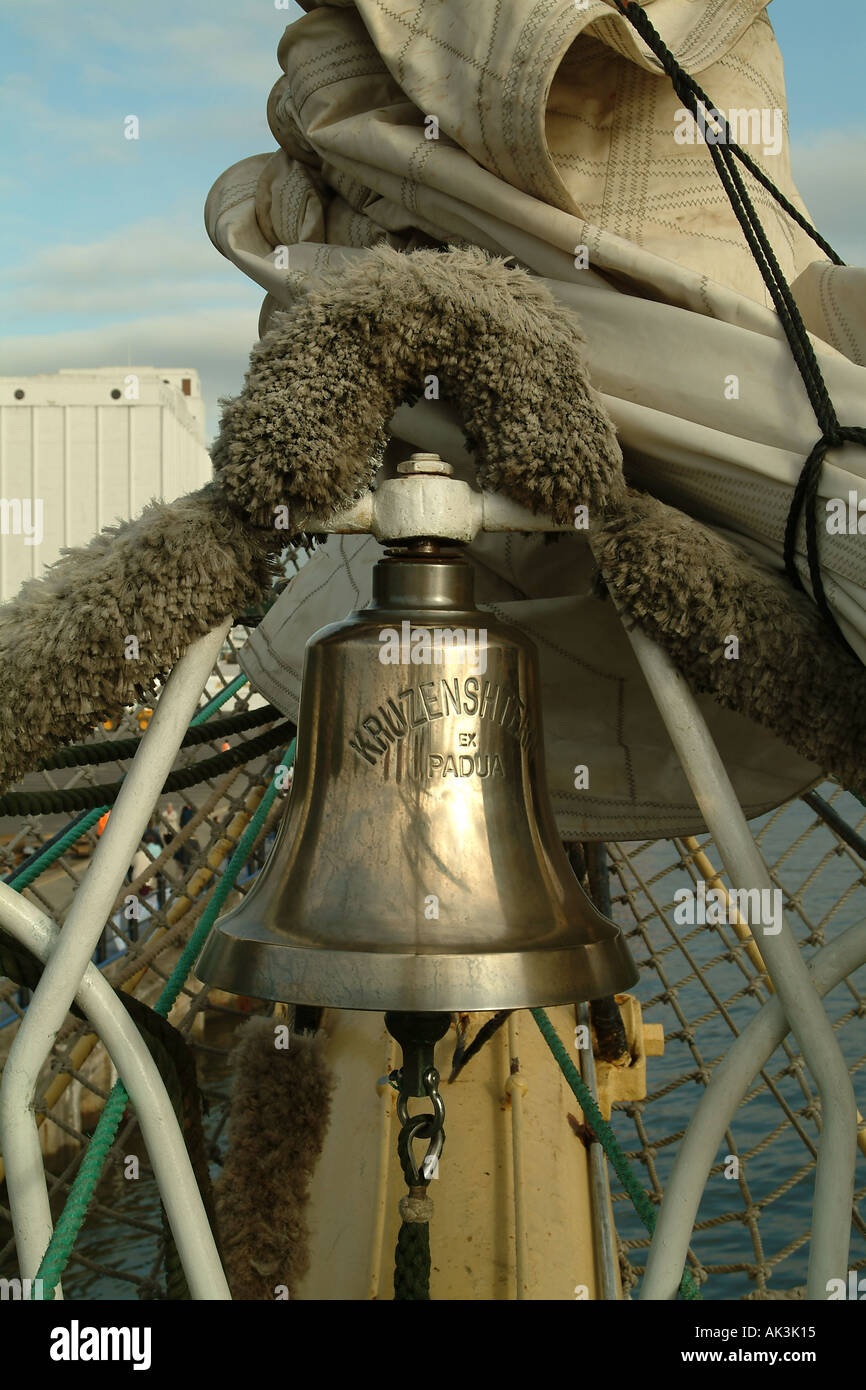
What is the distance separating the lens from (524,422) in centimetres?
95

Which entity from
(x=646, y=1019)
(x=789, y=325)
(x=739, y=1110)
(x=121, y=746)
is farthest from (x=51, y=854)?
(x=646, y=1019)

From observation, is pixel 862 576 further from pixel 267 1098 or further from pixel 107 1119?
pixel 267 1098

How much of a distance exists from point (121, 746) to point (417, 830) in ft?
1.75

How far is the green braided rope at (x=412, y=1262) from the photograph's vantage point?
3.14 feet

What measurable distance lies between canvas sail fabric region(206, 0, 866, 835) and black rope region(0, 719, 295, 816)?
454 mm

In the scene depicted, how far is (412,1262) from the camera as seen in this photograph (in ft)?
3.16

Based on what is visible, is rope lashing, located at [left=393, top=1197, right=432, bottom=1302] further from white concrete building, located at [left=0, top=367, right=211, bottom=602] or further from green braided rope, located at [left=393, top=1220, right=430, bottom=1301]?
white concrete building, located at [left=0, top=367, right=211, bottom=602]

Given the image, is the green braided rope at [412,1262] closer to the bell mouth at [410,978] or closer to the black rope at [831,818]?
the bell mouth at [410,978]

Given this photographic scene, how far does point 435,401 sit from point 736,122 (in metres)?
0.42

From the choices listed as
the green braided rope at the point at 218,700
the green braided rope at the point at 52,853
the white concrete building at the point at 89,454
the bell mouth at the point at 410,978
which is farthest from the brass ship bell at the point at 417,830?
the white concrete building at the point at 89,454

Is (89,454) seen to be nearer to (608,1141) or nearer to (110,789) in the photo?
(110,789)

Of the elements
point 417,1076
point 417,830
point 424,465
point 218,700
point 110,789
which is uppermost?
point 218,700

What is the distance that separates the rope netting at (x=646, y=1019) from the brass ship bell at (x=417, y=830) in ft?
0.72
